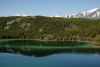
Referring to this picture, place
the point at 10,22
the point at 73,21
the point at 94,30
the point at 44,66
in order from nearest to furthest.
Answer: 1. the point at 44,66
2. the point at 94,30
3. the point at 73,21
4. the point at 10,22

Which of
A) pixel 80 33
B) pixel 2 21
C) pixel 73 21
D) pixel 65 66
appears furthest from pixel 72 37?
pixel 65 66

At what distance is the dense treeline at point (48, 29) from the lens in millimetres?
110688

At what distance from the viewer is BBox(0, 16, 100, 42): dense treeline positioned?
111 metres

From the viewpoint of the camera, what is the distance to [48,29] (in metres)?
136

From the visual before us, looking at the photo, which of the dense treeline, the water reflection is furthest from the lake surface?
the dense treeline

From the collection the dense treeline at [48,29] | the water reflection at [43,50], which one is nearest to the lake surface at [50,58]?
the water reflection at [43,50]

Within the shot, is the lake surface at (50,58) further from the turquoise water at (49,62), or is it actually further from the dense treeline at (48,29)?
the dense treeline at (48,29)

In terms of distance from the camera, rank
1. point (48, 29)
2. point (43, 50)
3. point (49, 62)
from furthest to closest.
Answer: point (48, 29) → point (43, 50) → point (49, 62)

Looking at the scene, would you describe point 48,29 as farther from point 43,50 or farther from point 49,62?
point 49,62

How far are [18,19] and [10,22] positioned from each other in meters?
6.87

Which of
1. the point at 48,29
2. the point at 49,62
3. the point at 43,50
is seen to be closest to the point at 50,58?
the point at 49,62

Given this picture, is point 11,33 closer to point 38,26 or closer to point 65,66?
point 38,26

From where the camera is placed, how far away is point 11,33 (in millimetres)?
129750

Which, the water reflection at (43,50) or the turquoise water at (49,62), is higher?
the turquoise water at (49,62)
